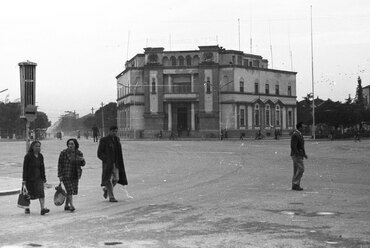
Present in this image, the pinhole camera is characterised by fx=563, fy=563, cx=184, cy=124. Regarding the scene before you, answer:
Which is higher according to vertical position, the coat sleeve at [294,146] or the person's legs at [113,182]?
the coat sleeve at [294,146]

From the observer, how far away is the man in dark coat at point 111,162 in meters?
12.9

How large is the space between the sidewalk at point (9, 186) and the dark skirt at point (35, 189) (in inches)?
156

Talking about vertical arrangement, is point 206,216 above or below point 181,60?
below

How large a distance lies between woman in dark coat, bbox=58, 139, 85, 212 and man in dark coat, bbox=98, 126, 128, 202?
1009 mm

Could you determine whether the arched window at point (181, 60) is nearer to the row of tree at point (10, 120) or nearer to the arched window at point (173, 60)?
the arched window at point (173, 60)

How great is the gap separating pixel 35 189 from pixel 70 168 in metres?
0.85

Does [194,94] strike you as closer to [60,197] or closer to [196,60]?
[196,60]

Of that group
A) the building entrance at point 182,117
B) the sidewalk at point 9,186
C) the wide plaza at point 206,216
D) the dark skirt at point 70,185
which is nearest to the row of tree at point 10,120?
the building entrance at point 182,117

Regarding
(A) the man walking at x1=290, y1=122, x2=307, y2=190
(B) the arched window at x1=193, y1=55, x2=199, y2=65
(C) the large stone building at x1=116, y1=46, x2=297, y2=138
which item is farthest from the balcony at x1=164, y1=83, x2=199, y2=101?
(A) the man walking at x1=290, y1=122, x2=307, y2=190

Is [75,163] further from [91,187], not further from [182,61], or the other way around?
[182,61]

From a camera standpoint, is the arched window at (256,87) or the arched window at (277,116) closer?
the arched window at (256,87)

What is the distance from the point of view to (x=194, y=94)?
8419cm

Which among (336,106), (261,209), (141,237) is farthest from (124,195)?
(336,106)

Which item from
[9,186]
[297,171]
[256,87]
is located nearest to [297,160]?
[297,171]
